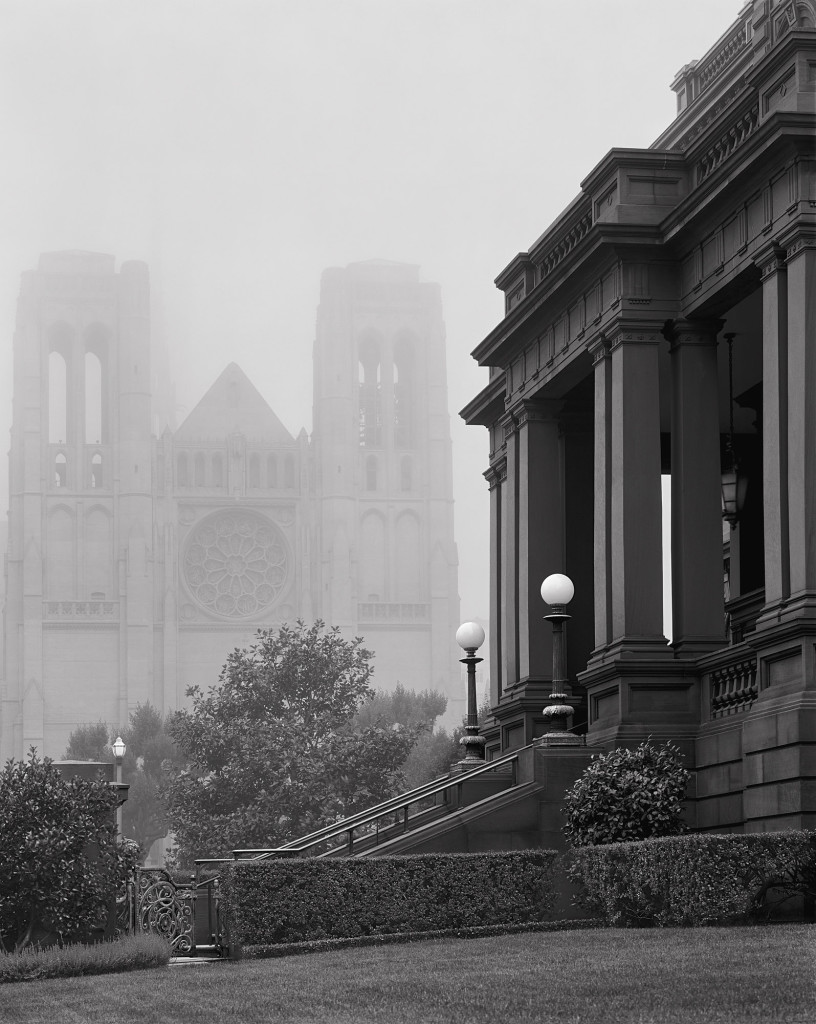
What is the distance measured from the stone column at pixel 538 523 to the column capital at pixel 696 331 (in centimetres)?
478

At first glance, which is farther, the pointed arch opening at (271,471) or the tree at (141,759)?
the pointed arch opening at (271,471)

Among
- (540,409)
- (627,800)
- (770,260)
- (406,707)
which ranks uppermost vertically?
(770,260)

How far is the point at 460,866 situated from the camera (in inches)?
767

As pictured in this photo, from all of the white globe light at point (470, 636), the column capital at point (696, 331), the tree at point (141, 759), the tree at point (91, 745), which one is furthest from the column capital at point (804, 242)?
the tree at point (91, 745)

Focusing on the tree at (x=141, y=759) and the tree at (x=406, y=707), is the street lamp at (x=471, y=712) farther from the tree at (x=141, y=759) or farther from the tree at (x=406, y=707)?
the tree at (x=406, y=707)

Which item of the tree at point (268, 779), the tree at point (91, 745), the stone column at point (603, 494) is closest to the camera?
the stone column at point (603, 494)

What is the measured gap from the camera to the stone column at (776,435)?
2012 centimetres

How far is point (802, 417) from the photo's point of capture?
64.8 ft

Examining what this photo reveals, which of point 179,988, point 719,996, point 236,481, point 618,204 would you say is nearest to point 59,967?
point 179,988

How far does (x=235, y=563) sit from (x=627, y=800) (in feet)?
423

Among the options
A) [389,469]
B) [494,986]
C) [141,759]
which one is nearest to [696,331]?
[494,986]

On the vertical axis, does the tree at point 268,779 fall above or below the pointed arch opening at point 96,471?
below

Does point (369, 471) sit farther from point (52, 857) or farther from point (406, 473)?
point (52, 857)

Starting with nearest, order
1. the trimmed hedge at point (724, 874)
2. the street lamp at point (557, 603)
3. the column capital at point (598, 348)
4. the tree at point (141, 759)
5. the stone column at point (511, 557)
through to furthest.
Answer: the trimmed hedge at point (724, 874) → the street lamp at point (557, 603) → the column capital at point (598, 348) → the stone column at point (511, 557) → the tree at point (141, 759)
